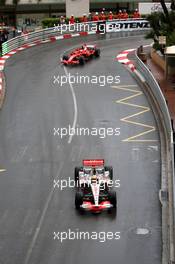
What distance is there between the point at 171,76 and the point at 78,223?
17.6 m

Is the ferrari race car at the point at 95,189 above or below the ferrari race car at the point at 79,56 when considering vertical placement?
below

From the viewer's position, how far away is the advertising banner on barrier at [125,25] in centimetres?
5003

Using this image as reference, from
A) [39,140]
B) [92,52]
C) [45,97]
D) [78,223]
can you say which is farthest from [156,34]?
[78,223]

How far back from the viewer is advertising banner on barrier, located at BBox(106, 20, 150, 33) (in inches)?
1970

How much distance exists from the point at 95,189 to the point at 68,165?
12.0ft

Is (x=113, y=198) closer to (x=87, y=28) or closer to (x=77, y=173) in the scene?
(x=77, y=173)

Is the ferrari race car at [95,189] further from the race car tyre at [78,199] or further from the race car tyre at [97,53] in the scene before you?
the race car tyre at [97,53]

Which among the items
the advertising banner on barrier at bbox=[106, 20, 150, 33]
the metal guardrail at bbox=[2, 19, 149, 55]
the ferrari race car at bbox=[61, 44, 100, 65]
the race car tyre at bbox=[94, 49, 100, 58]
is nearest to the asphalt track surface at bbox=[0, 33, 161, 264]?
the ferrari race car at bbox=[61, 44, 100, 65]

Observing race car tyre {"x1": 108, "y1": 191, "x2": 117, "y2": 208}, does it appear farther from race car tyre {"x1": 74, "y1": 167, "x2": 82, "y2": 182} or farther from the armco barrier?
race car tyre {"x1": 74, "y1": 167, "x2": 82, "y2": 182}

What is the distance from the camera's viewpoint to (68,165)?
2131 cm

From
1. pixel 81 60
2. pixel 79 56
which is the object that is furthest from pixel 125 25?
pixel 81 60

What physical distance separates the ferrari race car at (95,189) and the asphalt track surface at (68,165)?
297 millimetres

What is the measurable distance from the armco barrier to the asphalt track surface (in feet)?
0.72

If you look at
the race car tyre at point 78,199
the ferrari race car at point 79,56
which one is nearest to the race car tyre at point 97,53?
the ferrari race car at point 79,56
